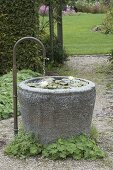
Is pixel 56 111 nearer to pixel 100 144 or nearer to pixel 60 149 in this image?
pixel 60 149

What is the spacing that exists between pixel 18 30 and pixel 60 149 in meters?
5.80

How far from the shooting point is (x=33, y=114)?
222 inches

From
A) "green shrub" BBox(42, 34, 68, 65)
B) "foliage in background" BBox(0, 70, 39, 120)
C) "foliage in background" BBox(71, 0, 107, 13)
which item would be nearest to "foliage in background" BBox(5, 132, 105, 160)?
"foliage in background" BBox(0, 70, 39, 120)

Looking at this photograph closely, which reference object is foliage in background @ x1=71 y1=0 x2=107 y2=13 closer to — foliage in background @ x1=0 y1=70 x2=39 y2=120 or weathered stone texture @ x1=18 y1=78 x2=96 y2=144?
foliage in background @ x1=0 y1=70 x2=39 y2=120

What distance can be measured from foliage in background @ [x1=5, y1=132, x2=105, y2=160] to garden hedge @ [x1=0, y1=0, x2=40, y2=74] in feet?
17.5

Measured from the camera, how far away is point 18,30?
35.6ft

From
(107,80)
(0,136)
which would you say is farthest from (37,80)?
(107,80)

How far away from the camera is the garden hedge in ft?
35.3

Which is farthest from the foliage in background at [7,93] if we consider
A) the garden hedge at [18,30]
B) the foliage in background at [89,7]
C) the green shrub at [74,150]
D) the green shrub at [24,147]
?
the foliage in background at [89,7]

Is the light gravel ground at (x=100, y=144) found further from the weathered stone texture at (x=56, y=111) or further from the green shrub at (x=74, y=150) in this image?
the weathered stone texture at (x=56, y=111)

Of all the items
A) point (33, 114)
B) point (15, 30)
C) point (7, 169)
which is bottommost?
point (7, 169)

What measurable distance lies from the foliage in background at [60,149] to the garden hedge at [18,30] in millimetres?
5325

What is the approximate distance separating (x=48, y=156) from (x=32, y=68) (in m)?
5.69

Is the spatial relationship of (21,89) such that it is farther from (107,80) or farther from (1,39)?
(107,80)
